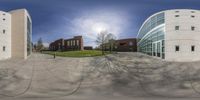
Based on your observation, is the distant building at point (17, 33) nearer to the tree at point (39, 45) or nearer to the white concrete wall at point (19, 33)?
the white concrete wall at point (19, 33)

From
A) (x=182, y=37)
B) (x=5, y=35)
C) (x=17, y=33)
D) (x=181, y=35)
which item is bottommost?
(x=182, y=37)

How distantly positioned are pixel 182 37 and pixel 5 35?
2522cm

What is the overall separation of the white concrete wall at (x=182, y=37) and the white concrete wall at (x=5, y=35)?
23.0 m

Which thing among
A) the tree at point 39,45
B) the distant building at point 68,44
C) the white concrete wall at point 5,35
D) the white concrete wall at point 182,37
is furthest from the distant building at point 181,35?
the tree at point 39,45

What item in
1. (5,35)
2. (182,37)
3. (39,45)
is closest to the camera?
(182,37)

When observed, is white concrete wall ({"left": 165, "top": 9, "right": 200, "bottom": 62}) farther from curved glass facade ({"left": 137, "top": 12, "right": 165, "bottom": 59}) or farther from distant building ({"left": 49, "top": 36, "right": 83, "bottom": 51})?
distant building ({"left": 49, "top": 36, "right": 83, "bottom": 51})

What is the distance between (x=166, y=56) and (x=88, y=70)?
39.9 ft

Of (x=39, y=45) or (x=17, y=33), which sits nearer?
(x=17, y=33)

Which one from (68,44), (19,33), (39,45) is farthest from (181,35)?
(39,45)

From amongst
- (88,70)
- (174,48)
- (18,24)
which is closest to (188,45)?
(174,48)

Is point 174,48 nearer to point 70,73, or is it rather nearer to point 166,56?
point 166,56

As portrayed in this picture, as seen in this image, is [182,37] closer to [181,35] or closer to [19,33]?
[181,35]

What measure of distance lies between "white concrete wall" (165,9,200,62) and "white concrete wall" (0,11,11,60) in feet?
75.5

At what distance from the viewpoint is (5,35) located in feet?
115
